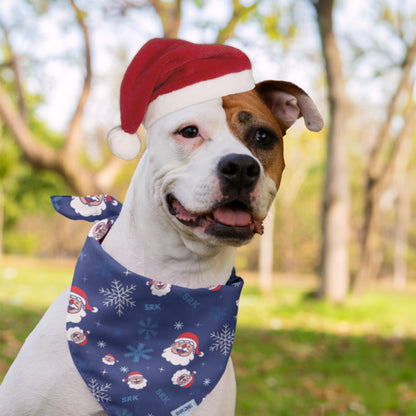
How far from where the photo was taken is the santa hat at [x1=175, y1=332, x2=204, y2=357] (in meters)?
2.13

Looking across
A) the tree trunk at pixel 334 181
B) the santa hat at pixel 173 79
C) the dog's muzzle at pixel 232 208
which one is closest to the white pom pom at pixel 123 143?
the santa hat at pixel 173 79

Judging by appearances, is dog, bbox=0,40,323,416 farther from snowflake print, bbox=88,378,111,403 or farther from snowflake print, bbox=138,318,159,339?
snowflake print, bbox=138,318,159,339

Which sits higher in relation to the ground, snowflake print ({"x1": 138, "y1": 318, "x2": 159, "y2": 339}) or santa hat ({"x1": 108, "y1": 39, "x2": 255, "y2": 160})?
santa hat ({"x1": 108, "y1": 39, "x2": 255, "y2": 160})

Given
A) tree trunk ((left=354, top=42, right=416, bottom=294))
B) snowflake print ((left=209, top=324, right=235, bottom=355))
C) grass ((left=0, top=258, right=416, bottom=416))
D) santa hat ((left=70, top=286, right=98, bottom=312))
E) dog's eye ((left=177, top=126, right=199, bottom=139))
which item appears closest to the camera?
dog's eye ((left=177, top=126, right=199, bottom=139))

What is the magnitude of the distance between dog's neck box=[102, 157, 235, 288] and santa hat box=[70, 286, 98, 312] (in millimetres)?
190

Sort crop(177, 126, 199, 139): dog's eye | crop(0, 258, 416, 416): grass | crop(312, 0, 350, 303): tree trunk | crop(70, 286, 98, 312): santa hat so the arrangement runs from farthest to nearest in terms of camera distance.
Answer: crop(312, 0, 350, 303): tree trunk, crop(0, 258, 416, 416): grass, crop(70, 286, 98, 312): santa hat, crop(177, 126, 199, 139): dog's eye

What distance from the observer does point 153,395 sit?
6.82 feet

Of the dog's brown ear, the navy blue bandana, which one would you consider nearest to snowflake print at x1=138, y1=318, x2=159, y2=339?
the navy blue bandana

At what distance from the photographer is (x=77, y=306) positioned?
2.06m

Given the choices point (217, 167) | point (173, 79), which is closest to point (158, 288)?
point (217, 167)

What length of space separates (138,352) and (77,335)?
252 mm

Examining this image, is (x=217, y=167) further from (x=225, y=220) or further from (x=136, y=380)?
(x=136, y=380)

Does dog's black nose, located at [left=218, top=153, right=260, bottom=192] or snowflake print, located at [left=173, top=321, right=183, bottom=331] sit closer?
dog's black nose, located at [left=218, top=153, right=260, bottom=192]

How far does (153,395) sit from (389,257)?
97.9 ft
